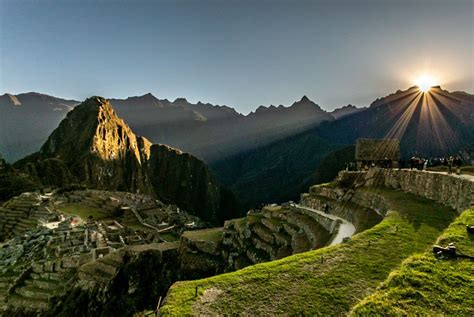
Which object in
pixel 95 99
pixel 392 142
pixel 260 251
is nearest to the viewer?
pixel 260 251

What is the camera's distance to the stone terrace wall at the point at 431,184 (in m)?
14.0

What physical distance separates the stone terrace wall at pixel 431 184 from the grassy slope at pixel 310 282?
421 centimetres

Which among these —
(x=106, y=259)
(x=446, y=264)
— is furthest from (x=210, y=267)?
(x=446, y=264)

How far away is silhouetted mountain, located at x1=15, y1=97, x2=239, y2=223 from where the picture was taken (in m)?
118

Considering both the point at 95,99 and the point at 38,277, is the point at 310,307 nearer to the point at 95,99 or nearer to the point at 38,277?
the point at 38,277

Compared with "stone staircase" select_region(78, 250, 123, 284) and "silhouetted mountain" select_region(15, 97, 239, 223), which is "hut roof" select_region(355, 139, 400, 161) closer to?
"stone staircase" select_region(78, 250, 123, 284)

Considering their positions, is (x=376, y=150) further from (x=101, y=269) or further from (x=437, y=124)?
(x=437, y=124)

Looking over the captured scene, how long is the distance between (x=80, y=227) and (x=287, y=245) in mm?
27870

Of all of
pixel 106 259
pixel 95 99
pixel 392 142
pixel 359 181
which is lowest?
pixel 106 259

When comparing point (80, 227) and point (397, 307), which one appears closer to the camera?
point (397, 307)

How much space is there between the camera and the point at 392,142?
3731 cm

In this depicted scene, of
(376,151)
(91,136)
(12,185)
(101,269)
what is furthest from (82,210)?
(91,136)

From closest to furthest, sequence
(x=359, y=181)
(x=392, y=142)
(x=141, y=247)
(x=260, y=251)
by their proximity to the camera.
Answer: (x=260, y=251) → (x=359, y=181) → (x=141, y=247) → (x=392, y=142)

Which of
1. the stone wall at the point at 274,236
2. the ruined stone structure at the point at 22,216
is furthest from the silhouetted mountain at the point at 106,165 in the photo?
the stone wall at the point at 274,236
